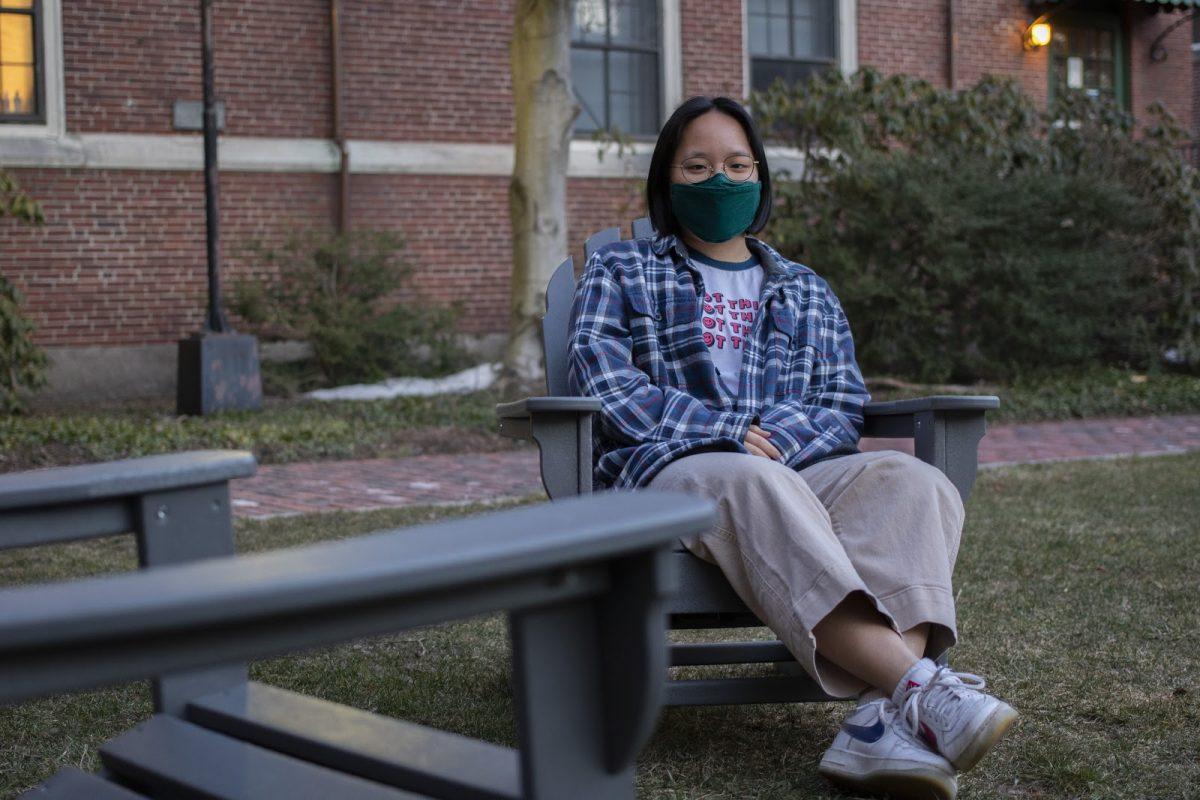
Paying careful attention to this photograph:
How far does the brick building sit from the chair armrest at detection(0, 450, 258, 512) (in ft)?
34.4

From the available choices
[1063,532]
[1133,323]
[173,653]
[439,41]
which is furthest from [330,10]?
[173,653]

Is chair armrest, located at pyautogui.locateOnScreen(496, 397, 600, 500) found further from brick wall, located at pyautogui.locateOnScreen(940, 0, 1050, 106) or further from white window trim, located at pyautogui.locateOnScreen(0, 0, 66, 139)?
brick wall, located at pyautogui.locateOnScreen(940, 0, 1050, 106)

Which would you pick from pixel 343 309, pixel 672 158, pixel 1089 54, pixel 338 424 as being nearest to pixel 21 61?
pixel 343 309

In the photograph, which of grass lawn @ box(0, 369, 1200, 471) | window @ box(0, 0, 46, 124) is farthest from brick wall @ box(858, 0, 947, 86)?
window @ box(0, 0, 46, 124)

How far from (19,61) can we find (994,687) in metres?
10.8

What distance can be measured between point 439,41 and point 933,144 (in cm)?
483

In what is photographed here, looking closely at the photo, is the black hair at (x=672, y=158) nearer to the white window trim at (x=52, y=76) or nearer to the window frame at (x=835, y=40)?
the white window trim at (x=52, y=76)

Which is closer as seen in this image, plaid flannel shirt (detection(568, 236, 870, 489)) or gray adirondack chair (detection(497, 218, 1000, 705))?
gray adirondack chair (detection(497, 218, 1000, 705))

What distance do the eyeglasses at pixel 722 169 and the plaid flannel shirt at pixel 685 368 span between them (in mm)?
164

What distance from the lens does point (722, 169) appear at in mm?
3332

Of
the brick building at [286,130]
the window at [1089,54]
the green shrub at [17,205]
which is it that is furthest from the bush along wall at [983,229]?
the green shrub at [17,205]

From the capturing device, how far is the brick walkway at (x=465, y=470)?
265 inches

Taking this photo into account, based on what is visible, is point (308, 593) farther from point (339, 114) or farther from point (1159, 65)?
point (1159, 65)

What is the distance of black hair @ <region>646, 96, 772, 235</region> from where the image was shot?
11.0ft
